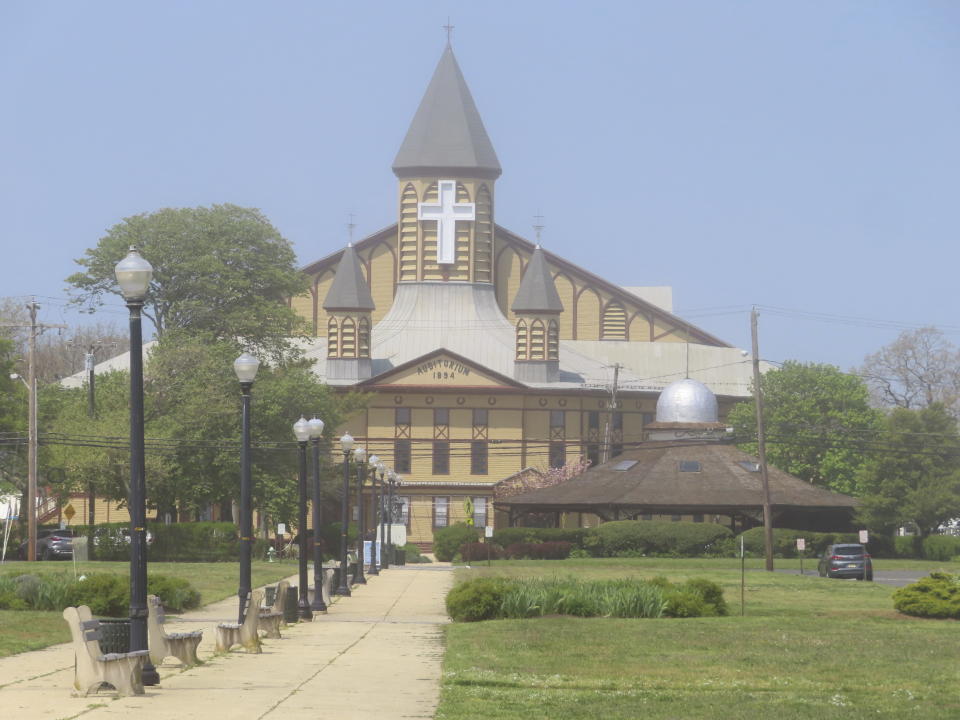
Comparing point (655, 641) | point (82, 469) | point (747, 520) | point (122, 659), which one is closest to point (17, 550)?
point (82, 469)

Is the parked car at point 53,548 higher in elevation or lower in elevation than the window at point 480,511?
lower

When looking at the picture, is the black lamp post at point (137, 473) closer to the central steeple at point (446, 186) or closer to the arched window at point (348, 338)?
the arched window at point (348, 338)

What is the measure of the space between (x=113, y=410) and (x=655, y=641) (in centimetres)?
5547

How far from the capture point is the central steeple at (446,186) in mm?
116438

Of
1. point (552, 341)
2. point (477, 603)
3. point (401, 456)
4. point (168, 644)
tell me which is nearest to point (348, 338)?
point (401, 456)

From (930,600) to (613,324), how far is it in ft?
306

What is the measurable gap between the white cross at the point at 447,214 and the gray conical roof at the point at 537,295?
6.72 meters

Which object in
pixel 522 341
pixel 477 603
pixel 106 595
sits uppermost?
pixel 522 341

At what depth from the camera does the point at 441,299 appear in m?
119

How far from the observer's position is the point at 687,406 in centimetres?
10244

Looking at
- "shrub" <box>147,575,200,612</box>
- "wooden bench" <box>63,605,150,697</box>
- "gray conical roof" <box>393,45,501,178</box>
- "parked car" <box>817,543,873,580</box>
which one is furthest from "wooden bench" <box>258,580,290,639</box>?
"gray conical roof" <box>393,45,501,178</box>

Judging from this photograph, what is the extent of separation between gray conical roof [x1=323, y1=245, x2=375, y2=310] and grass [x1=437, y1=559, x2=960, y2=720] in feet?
251

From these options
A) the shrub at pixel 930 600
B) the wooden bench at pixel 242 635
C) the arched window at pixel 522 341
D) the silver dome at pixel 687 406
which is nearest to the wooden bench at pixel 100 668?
the wooden bench at pixel 242 635

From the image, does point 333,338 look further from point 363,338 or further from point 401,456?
point 401,456
